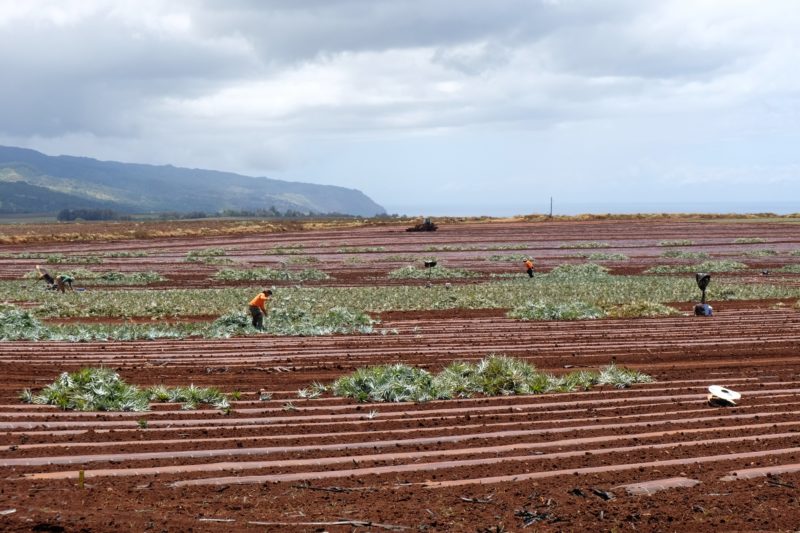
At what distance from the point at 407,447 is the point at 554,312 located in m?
16.1

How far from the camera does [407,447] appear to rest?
1027 centimetres

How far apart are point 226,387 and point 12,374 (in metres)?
4.02

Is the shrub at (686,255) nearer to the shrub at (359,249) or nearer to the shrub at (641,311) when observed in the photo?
the shrub at (359,249)

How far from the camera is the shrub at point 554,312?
1008 inches

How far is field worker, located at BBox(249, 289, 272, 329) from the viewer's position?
71.8ft

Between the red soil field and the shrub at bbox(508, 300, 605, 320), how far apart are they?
199 inches

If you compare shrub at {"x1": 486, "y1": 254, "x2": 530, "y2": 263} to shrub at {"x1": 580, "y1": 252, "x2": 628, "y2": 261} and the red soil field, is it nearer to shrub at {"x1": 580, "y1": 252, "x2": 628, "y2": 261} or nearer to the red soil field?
shrub at {"x1": 580, "y1": 252, "x2": 628, "y2": 261}

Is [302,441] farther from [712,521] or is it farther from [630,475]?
[712,521]

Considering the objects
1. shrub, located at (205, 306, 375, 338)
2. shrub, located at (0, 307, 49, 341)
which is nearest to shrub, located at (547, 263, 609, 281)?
shrub, located at (205, 306, 375, 338)

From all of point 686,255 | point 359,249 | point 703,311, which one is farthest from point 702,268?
point 359,249

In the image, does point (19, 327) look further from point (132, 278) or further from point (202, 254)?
point (202, 254)

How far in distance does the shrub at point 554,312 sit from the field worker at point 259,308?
25.4 feet

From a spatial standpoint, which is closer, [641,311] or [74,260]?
[641,311]

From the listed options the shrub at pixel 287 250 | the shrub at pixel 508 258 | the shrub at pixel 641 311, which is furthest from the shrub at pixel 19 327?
the shrub at pixel 287 250
